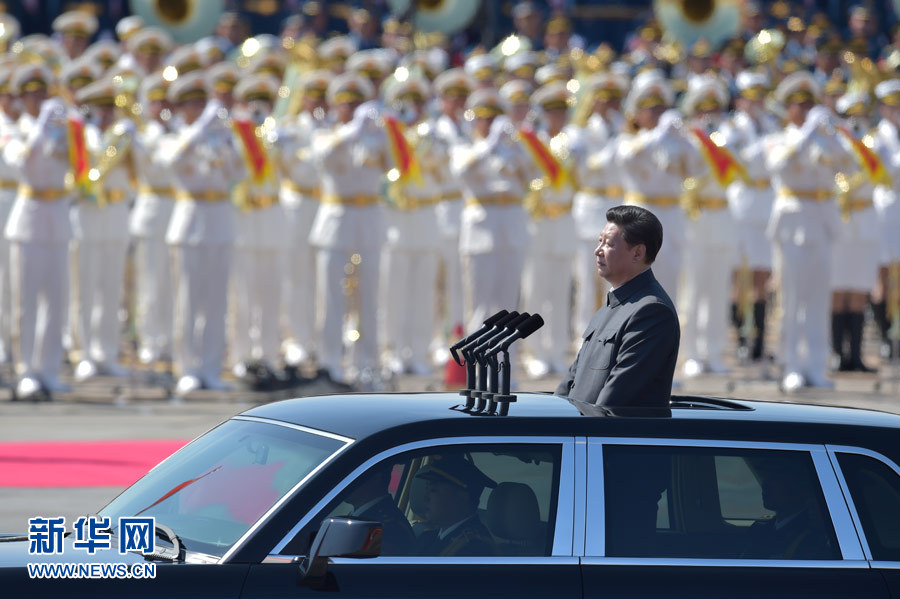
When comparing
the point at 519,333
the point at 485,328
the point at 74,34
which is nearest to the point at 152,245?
the point at 74,34

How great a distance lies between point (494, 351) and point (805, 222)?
977cm

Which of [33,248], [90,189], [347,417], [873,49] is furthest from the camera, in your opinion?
[873,49]

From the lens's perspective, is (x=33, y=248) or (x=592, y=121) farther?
(x=592, y=121)

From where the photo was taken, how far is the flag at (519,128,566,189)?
14281 millimetres

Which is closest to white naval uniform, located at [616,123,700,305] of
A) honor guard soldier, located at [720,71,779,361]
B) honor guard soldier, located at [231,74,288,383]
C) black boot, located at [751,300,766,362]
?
honor guard soldier, located at [720,71,779,361]

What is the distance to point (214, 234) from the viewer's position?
45.1ft

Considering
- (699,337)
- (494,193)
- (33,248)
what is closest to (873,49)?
(699,337)

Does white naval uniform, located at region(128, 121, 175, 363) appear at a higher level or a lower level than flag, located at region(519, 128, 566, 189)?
lower

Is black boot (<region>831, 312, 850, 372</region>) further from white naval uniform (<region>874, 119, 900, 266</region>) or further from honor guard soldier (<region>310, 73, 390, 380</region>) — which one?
honor guard soldier (<region>310, 73, 390, 380</region>)

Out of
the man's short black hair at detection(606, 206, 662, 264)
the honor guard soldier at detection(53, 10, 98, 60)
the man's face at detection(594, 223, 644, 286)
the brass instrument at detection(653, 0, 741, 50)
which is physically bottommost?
the man's face at detection(594, 223, 644, 286)

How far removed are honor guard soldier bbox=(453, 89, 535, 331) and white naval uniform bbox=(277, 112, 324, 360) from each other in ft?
5.12

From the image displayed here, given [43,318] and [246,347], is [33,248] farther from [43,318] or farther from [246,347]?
[246,347]

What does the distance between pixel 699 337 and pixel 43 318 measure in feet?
19.8

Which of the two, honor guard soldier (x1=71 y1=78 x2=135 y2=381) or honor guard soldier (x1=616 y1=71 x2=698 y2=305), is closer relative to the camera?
honor guard soldier (x1=616 y1=71 x2=698 y2=305)
